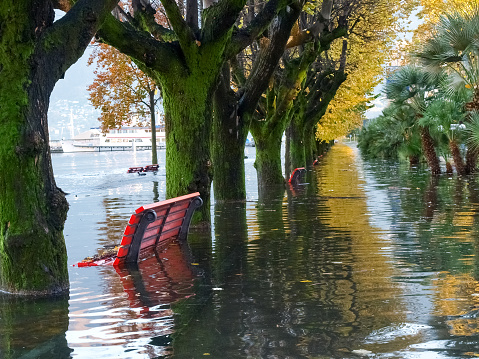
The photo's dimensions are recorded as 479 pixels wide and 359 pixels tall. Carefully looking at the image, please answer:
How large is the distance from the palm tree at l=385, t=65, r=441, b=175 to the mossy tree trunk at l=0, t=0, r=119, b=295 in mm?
22681

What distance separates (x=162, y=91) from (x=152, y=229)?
3675 millimetres

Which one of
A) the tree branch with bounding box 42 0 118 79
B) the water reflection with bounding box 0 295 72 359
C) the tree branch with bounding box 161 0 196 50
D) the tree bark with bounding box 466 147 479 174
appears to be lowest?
the water reflection with bounding box 0 295 72 359

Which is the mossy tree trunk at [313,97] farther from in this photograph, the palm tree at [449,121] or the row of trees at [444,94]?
the palm tree at [449,121]

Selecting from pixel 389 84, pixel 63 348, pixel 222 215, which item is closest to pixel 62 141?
pixel 389 84

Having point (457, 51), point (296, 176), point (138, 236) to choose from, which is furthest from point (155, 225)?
point (296, 176)

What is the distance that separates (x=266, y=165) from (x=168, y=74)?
39.1 ft

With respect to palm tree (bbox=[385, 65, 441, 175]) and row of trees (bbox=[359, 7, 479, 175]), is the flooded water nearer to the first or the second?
row of trees (bbox=[359, 7, 479, 175])

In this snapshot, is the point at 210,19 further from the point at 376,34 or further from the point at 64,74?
the point at 376,34

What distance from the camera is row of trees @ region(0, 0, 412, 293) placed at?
7680mm

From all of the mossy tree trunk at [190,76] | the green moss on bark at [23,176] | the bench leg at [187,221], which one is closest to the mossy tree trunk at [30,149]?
the green moss on bark at [23,176]

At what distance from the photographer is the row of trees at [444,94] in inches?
875

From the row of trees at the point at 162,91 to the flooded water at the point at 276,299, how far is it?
69 centimetres

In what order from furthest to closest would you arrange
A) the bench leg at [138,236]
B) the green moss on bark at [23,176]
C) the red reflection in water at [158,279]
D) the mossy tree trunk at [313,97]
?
the mossy tree trunk at [313,97] → the bench leg at [138,236] → the green moss on bark at [23,176] → the red reflection in water at [158,279]

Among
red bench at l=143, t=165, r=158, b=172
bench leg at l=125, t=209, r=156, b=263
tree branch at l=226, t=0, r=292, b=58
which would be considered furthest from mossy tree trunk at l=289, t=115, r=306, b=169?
bench leg at l=125, t=209, r=156, b=263
